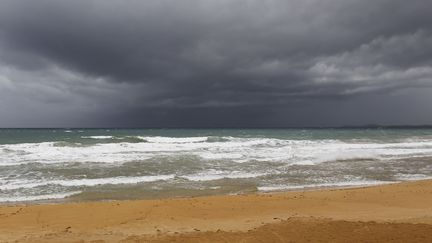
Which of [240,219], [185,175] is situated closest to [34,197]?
[185,175]

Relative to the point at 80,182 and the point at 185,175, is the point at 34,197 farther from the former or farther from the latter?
the point at 185,175

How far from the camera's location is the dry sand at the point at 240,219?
6.42 m

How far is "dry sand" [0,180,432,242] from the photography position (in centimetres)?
642

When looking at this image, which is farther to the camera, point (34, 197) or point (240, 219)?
point (34, 197)

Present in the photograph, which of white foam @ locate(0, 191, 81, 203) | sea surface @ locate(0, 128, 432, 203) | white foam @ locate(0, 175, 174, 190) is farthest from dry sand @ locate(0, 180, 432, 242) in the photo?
white foam @ locate(0, 175, 174, 190)

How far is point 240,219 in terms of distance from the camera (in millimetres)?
7980

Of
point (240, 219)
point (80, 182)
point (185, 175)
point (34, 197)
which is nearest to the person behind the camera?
point (240, 219)

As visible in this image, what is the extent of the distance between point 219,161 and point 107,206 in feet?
38.8

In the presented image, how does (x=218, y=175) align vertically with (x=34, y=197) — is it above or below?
above

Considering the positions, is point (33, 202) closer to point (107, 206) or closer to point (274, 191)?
point (107, 206)

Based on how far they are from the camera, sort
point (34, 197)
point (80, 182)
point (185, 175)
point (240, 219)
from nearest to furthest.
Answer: point (240, 219)
point (34, 197)
point (80, 182)
point (185, 175)

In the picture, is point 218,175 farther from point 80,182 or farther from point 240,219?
point 240,219

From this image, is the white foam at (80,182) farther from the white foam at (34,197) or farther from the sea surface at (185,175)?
the white foam at (34,197)

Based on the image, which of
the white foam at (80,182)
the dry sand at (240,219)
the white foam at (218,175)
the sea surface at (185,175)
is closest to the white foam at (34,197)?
the sea surface at (185,175)
